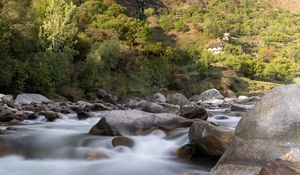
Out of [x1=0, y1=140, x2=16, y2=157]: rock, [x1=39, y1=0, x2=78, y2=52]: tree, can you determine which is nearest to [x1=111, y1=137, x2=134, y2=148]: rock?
[x1=0, y1=140, x2=16, y2=157]: rock

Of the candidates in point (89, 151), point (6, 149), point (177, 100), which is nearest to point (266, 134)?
point (89, 151)

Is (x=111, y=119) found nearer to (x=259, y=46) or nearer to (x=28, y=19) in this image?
(x=28, y=19)

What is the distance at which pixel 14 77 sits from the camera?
2327 cm

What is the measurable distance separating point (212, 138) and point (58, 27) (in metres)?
27.5

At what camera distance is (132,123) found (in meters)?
10.9

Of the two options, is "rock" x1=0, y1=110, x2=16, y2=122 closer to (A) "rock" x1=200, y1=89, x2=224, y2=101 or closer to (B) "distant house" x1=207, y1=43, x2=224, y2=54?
(A) "rock" x1=200, y1=89, x2=224, y2=101

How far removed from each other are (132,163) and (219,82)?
170ft

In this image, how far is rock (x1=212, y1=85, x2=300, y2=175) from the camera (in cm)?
644

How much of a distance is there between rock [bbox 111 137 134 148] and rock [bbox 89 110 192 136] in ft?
2.92

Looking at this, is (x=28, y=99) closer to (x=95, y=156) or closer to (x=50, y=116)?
(x=50, y=116)

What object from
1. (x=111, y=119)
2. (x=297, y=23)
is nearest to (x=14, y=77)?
(x=111, y=119)

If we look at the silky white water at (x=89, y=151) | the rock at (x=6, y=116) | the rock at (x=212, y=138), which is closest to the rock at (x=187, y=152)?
the silky white water at (x=89, y=151)

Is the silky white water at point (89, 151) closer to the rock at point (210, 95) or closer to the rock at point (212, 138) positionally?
the rock at point (212, 138)

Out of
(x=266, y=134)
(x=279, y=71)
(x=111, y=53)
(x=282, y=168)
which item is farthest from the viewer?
(x=279, y=71)
